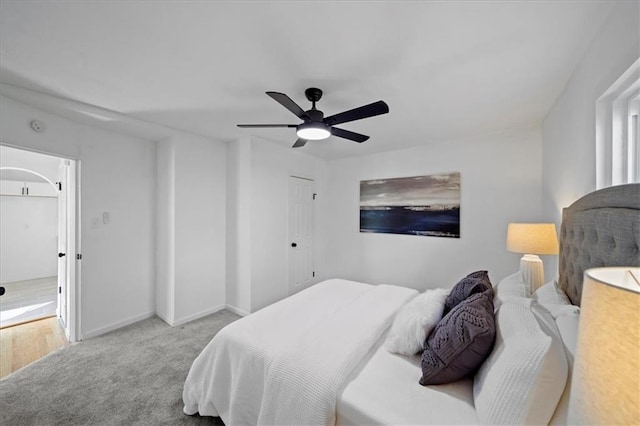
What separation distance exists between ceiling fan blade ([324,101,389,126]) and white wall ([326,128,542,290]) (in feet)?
7.00

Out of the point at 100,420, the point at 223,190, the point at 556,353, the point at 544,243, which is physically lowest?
the point at 100,420

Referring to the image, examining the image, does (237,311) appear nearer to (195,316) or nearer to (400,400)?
(195,316)

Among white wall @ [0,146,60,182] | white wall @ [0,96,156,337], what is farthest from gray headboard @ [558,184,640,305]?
white wall @ [0,146,60,182]

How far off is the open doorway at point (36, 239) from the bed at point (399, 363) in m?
2.42

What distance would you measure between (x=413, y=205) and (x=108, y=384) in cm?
383

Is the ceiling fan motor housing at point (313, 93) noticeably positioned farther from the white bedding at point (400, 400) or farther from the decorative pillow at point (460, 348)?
the white bedding at point (400, 400)

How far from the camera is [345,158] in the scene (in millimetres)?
4406

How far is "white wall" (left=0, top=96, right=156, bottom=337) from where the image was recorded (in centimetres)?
259

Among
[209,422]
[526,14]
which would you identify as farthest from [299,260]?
[526,14]

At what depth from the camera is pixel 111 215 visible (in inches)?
115

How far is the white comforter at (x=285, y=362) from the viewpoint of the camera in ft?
3.93

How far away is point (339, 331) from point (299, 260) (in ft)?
8.64

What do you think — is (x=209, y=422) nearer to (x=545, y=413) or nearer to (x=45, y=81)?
(x=545, y=413)

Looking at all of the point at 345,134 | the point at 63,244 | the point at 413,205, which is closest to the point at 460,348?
the point at 345,134
